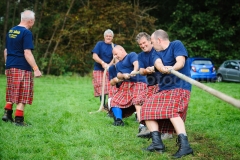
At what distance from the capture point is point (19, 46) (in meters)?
5.69

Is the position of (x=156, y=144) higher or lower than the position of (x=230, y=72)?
lower

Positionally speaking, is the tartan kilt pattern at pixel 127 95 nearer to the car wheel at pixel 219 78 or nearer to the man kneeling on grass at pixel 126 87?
the man kneeling on grass at pixel 126 87

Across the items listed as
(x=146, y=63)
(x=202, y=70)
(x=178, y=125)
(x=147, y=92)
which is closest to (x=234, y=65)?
(x=202, y=70)

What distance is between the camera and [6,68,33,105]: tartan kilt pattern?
18.5 feet

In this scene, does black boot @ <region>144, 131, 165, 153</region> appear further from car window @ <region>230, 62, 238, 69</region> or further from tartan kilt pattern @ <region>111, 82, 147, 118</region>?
car window @ <region>230, 62, 238, 69</region>

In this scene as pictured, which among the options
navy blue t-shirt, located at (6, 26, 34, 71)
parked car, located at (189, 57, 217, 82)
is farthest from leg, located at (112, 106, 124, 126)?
parked car, located at (189, 57, 217, 82)

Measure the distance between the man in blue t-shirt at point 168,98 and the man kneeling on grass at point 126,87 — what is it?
160 centimetres

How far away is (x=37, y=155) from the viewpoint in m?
3.94

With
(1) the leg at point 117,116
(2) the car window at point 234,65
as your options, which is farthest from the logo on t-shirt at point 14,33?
(2) the car window at point 234,65

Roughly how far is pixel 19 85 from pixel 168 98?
2830 mm

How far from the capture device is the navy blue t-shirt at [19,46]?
18.4 ft

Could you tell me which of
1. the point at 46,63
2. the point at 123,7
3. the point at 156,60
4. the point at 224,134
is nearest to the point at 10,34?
the point at 156,60

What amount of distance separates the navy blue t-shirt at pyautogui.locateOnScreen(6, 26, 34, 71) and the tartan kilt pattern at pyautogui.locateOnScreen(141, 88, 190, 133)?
256cm

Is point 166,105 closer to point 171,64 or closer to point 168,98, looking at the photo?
point 168,98
